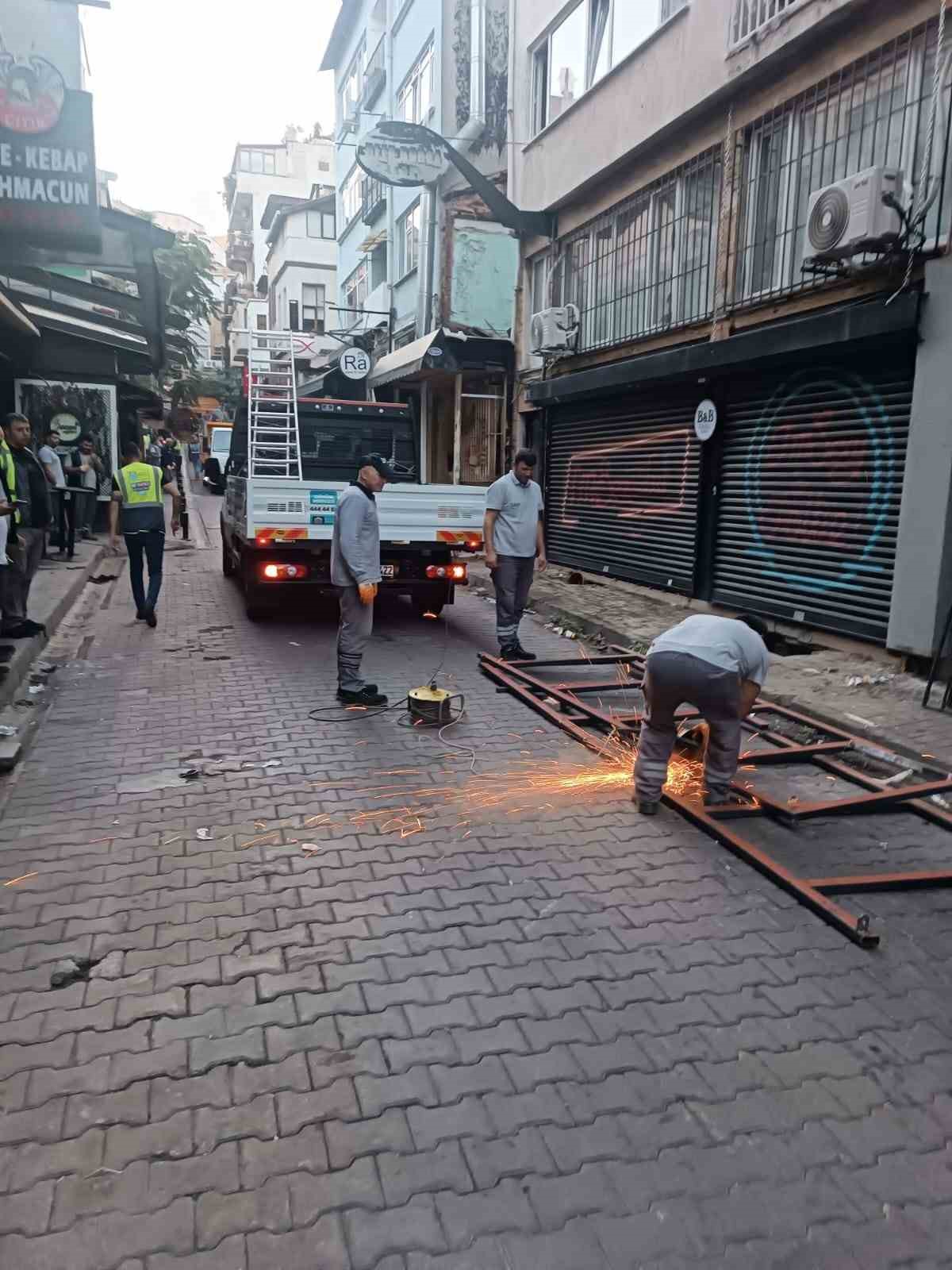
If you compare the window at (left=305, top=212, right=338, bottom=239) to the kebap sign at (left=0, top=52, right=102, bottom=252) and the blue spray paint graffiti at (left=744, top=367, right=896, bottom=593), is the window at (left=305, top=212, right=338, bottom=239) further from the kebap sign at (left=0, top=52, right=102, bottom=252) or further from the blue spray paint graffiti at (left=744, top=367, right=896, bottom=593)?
the blue spray paint graffiti at (left=744, top=367, right=896, bottom=593)

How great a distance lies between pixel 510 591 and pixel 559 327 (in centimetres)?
716

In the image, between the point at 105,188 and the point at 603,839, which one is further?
the point at 105,188

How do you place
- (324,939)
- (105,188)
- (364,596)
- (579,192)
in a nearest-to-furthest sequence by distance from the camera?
1. (324,939)
2. (364,596)
3. (579,192)
4. (105,188)

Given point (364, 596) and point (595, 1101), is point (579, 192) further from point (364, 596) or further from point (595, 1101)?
point (595, 1101)

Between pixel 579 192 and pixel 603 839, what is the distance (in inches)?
483

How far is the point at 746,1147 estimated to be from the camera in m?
2.52

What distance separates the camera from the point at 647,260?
40.9ft

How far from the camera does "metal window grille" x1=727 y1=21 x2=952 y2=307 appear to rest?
7785 mm

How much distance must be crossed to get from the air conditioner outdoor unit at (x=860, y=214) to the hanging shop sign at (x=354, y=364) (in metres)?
15.2

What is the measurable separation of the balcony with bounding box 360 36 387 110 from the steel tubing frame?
23.9 m

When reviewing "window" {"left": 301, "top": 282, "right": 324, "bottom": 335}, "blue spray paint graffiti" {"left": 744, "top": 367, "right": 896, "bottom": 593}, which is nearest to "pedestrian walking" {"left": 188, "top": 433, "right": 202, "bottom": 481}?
"window" {"left": 301, "top": 282, "right": 324, "bottom": 335}

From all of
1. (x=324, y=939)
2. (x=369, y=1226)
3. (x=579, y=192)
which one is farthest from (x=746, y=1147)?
(x=579, y=192)

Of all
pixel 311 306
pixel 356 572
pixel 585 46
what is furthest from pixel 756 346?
pixel 311 306

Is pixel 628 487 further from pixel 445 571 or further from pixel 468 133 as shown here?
pixel 468 133
